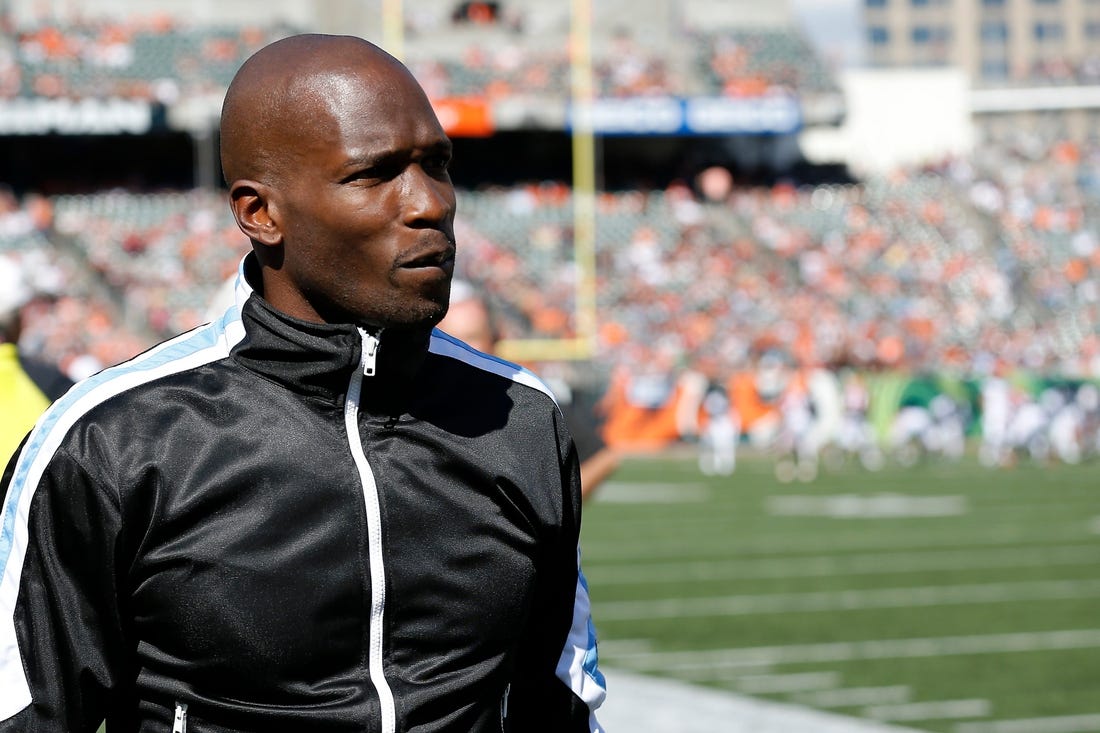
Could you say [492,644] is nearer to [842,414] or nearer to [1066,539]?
[1066,539]

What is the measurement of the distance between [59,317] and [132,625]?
20.6 m

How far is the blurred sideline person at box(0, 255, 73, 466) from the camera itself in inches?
132

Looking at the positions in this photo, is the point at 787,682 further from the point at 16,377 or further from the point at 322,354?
the point at 322,354

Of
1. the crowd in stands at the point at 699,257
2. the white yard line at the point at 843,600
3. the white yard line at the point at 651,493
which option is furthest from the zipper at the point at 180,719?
the crowd in stands at the point at 699,257

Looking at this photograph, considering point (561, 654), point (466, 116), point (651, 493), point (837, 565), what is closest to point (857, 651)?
point (837, 565)

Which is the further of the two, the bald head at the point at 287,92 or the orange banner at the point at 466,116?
the orange banner at the point at 466,116

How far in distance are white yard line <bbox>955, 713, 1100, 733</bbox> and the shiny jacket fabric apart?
4835 mm

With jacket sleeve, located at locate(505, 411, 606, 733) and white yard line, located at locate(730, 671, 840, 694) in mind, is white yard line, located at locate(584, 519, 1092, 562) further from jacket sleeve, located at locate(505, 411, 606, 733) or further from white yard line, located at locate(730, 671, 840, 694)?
jacket sleeve, located at locate(505, 411, 606, 733)

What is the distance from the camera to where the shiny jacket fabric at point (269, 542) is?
159cm

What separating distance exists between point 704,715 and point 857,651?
1958 mm

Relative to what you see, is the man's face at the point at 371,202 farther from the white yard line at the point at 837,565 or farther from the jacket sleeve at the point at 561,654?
the white yard line at the point at 837,565

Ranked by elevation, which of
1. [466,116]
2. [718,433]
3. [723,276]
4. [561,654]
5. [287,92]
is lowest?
[718,433]

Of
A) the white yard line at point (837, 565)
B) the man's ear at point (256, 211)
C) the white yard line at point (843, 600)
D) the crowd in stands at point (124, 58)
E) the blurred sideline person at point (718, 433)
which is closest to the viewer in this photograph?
the man's ear at point (256, 211)

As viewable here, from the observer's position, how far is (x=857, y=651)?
25.8 ft
